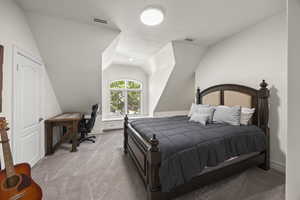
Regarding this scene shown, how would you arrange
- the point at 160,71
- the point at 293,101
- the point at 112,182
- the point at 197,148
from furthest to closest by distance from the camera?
1. the point at 160,71
2. the point at 112,182
3. the point at 197,148
4. the point at 293,101

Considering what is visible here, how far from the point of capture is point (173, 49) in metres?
3.32

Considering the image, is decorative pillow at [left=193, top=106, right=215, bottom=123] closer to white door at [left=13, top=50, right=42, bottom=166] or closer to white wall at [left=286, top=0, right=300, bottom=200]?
white wall at [left=286, top=0, right=300, bottom=200]

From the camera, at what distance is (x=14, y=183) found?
1.19 meters

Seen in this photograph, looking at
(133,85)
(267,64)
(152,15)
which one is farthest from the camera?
(133,85)

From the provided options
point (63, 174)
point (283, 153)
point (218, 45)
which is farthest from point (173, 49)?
point (63, 174)

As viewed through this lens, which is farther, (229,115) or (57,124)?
(57,124)

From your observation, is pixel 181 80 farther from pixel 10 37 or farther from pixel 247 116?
pixel 10 37

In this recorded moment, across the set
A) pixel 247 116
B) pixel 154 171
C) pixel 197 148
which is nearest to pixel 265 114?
pixel 247 116

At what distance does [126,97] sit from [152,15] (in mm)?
3637

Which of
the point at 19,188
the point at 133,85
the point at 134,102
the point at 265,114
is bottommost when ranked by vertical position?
the point at 19,188

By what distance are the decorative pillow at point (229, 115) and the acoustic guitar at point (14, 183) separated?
287 cm

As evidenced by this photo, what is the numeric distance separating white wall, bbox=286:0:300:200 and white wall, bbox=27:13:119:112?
2.68 metres

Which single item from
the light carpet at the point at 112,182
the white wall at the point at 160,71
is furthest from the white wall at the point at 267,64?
the white wall at the point at 160,71

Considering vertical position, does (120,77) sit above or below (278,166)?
above
